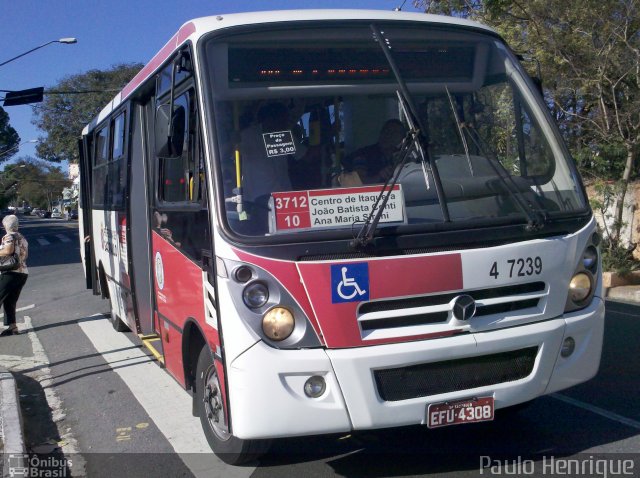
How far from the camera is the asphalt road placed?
16.4 feet

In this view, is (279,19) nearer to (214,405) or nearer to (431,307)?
(431,307)

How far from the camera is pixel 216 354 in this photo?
4547 millimetres

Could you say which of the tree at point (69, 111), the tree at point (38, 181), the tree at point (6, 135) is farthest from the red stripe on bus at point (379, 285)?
the tree at point (38, 181)

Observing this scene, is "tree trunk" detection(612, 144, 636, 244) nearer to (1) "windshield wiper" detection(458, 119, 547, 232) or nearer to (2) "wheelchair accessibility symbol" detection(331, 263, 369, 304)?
(1) "windshield wiper" detection(458, 119, 547, 232)

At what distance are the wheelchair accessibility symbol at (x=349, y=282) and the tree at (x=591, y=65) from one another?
1152cm

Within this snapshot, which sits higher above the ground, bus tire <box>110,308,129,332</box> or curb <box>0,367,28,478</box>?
curb <box>0,367,28,478</box>

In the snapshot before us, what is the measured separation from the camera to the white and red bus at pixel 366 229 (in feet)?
13.8

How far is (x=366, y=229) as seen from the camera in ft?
14.1

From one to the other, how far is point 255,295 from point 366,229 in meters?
0.74

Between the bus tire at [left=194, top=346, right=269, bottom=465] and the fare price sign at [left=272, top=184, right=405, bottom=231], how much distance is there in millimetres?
1121

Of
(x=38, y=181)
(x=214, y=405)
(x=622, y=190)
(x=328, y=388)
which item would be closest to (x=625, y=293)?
(x=622, y=190)

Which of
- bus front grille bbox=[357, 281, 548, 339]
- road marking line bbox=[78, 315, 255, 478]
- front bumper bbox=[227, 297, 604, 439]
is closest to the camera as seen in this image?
front bumper bbox=[227, 297, 604, 439]

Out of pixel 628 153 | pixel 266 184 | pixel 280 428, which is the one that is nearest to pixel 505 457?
pixel 280 428

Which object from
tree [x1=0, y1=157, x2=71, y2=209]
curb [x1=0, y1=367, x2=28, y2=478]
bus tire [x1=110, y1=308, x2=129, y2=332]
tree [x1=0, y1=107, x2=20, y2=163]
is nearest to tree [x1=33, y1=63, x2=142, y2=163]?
tree [x1=0, y1=107, x2=20, y2=163]
